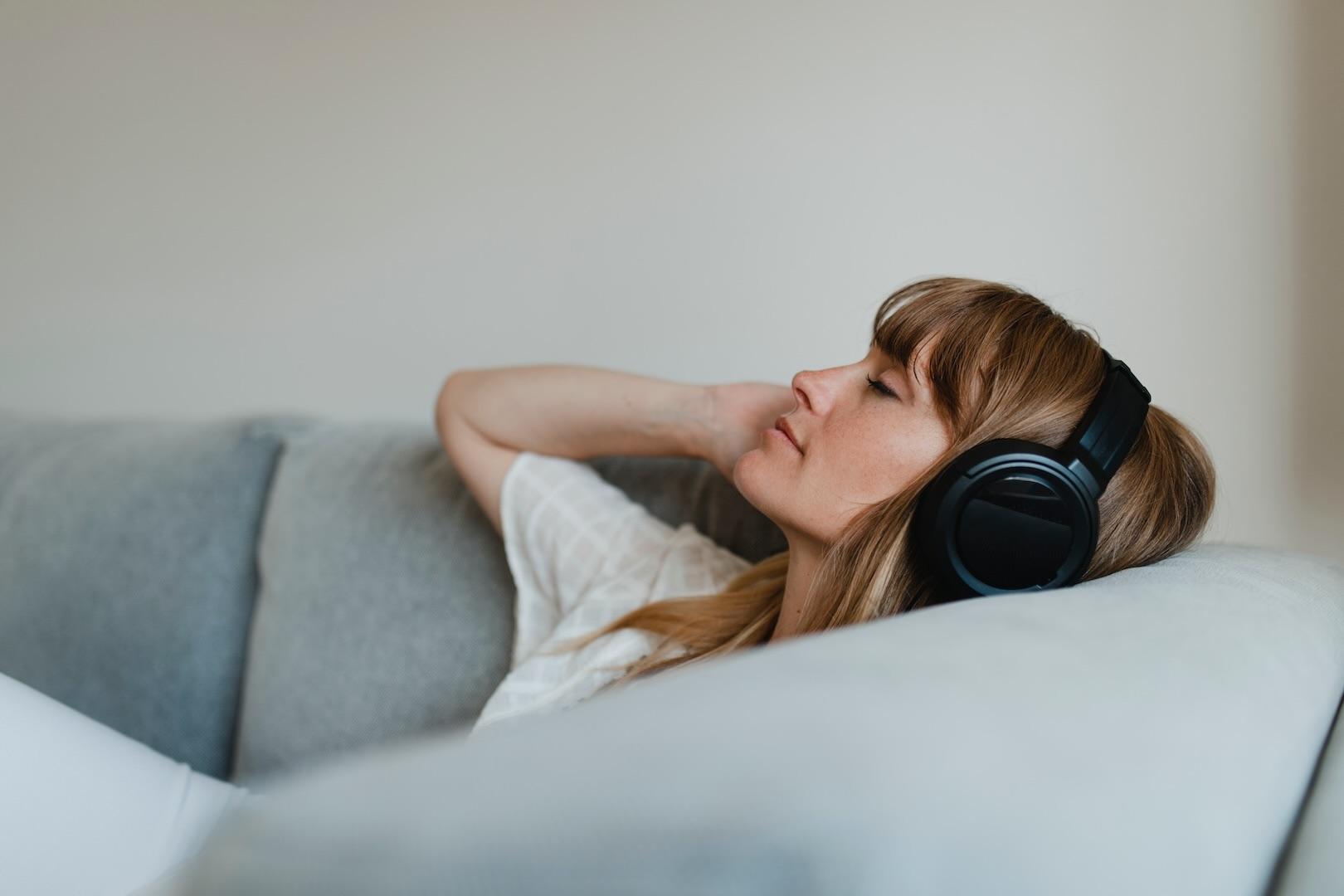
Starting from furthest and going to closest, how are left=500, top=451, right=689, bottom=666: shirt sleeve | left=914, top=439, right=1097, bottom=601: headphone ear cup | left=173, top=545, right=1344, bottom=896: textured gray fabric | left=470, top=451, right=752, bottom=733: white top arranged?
1. left=500, top=451, right=689, bottom=666: shirt sleeve
2. left=470, top=451, right=752, bottom=733: white top
3. left=914, top=439, right=1097, bottom=601: headphone ear cup
4. left=173, top=545, right=1344, bottom=896: textured gray fabric

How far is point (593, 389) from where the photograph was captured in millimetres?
1232

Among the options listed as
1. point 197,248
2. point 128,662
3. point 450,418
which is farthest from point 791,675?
point 197,248

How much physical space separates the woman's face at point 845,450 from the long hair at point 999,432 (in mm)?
14

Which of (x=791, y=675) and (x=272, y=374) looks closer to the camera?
(x=791, y=675)

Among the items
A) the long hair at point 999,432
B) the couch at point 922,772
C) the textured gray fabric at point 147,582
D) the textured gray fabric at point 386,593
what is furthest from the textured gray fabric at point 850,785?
the textured gray fabric at point 147,582

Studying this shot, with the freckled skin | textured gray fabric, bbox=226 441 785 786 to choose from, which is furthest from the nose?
textured gray fabric, bbox=226 441 785 786

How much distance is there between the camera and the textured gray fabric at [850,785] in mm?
274

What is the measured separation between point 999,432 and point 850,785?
22.9 inches

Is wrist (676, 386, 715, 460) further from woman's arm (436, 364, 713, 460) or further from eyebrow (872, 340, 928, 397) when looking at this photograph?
eyebrow (872, 340, 928, 397)

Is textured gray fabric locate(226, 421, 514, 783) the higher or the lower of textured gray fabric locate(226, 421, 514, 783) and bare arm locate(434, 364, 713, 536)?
the lower

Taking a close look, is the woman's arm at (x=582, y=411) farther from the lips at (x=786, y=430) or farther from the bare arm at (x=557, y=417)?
the lips at (x=786, y=430)

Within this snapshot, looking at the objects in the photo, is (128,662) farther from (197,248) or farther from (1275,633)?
(1275,633)

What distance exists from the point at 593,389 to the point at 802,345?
0.34m

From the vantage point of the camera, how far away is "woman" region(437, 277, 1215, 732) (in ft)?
2.79
